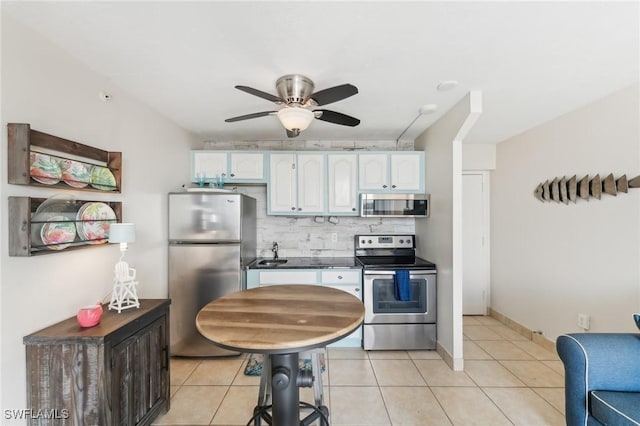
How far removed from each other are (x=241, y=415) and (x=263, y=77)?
97.2 inches

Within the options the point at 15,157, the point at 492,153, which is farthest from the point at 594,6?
the point at 15,157

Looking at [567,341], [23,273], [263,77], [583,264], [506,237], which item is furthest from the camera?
[506,237]

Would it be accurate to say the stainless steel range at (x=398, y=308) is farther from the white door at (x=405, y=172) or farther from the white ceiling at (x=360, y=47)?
the white ceiling at (x=360, y=47)

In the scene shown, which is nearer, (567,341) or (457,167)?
(567,341)

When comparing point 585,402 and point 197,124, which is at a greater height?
point 197,124

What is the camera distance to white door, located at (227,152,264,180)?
337 centimetres

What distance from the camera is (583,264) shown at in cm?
256

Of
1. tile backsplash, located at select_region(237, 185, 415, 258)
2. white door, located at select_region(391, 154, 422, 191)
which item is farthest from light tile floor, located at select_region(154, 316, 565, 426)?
white door, located at select_region(391, 154, 422, 191)

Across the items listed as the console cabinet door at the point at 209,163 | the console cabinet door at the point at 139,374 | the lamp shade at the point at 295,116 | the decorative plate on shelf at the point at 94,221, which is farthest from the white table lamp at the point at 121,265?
the console cabinet door at the point at 209,163

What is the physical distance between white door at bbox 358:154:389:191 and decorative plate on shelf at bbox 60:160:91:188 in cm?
256

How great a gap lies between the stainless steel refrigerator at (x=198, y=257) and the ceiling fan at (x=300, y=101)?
1237 millimetres

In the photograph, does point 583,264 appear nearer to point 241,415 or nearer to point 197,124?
point 241,415

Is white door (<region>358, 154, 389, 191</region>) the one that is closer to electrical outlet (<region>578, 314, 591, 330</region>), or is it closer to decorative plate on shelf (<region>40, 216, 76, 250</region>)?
electrical outlet (<region>578, 314, 591, 330</region>)

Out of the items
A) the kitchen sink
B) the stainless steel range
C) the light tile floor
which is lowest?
the light tile floor
